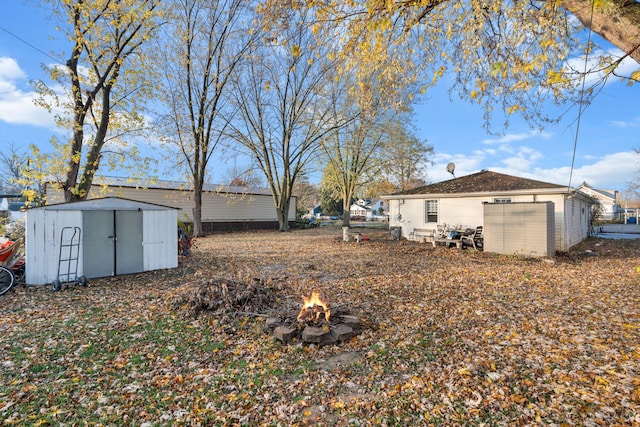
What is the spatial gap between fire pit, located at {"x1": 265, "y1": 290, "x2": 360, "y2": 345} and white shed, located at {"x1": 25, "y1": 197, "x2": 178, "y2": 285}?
19.6 ft

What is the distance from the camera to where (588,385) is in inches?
117

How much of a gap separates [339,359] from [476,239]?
11651 millimetres

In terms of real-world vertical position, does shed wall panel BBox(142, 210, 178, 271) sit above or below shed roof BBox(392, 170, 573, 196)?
below

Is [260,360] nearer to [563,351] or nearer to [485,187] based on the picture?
[563,351]

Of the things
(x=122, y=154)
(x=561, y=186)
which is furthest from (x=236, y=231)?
(x=561, y=186)

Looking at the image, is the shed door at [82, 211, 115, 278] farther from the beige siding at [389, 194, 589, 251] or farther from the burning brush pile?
the beige siding at [389, 194, 589, 251]

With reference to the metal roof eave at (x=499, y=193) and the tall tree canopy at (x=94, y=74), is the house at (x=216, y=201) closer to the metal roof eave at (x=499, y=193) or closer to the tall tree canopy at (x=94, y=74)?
the tall tree canopy at (x=94, y=74)

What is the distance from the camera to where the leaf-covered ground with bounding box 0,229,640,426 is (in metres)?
2.73

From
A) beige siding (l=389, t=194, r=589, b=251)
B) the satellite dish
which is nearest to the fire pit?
beige siding (l=389, t=194, r=589, b=251)

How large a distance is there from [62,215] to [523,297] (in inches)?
405

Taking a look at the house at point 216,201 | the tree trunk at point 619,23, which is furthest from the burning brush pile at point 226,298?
the house at point 216,201

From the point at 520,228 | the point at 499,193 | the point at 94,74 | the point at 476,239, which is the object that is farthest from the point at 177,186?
the point at 520,228

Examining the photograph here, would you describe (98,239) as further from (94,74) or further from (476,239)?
(476,239)

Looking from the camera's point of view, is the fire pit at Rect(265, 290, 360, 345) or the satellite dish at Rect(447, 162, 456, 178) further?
the satellite dish at Rect(447, 162, 456, 178)
